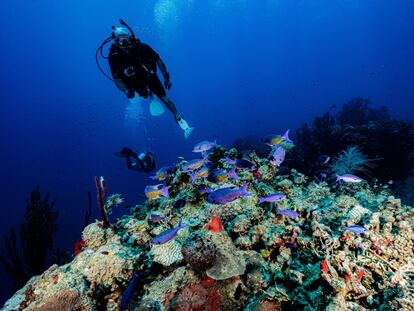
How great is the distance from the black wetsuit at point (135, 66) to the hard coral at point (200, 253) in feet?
15.5

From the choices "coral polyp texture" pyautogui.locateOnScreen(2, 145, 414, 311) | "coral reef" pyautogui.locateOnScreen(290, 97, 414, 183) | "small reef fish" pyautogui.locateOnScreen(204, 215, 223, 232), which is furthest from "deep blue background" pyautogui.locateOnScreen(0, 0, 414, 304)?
"small reef fish" pyautogui.locateOnScreen(204, 215, 223, 232)

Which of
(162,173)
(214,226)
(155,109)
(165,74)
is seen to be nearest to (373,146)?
(165,74)

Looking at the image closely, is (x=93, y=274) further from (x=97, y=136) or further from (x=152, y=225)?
(x=97, y=136)

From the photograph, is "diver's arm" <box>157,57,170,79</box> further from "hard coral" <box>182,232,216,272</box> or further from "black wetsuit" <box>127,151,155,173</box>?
"hard coral" <box>182,232,216,272</box>

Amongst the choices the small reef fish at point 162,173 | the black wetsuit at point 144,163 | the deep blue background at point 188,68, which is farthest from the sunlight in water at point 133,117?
the small reef fish at point 162,173

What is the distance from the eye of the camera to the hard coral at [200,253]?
2.15 m

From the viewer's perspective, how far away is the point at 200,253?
215cm

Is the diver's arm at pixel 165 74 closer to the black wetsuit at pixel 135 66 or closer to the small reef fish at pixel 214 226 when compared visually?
the black wetsuit at pixel 135 66

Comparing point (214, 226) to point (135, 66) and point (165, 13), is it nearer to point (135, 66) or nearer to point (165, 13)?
point (135, 66)

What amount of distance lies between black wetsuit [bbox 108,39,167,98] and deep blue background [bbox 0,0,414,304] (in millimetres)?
59826

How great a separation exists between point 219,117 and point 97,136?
149 ft

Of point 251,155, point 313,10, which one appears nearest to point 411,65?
point 313,10

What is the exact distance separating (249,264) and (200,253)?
584mm

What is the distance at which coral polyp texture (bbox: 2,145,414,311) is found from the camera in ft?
6.64
